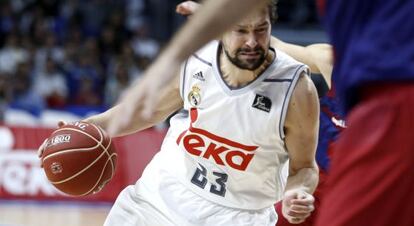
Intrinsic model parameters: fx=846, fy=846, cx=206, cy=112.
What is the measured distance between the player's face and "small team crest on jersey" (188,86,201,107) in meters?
0.29

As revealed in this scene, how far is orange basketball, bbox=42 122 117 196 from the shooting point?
4.49 meters

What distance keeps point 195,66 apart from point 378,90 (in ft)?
7.19

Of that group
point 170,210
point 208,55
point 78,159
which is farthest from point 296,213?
point 78,159

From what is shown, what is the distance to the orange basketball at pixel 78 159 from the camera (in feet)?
14.7

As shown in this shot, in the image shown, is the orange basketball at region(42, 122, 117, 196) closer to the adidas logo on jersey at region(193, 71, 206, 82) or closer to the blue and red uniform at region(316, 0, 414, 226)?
the adidas logo on jersey at region(193, 71, 206, 82)

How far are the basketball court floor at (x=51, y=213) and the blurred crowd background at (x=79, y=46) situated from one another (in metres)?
2.30

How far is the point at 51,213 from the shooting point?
1042cm

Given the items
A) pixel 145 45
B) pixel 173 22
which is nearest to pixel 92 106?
pixel 145 45

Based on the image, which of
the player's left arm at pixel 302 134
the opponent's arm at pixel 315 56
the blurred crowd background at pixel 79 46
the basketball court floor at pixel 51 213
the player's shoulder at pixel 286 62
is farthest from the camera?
the blurred crowd background at pixel 79 46

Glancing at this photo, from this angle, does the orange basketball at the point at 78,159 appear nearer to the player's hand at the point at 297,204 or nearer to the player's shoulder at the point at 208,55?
the player's shoulder at the point at 208,55

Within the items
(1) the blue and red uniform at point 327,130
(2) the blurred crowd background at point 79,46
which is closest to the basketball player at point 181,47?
(1) the blue and red uniform at point 327,130

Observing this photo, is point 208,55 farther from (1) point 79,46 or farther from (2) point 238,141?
(1) point 79,46

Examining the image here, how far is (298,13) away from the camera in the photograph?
16750 mm

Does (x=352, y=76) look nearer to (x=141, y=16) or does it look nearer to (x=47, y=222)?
(x=47, y=222)
